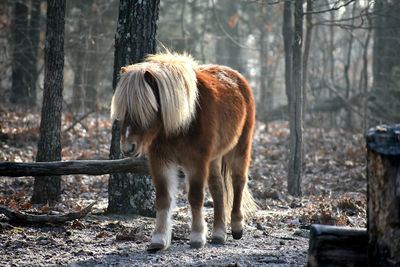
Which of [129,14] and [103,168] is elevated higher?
[129,14]

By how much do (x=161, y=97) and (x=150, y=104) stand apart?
162 millimetres

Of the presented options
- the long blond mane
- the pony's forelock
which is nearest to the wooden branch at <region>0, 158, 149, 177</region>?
the long blond mane

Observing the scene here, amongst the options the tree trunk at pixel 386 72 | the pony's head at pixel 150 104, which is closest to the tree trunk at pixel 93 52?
the tree trunk at pixel 386 72

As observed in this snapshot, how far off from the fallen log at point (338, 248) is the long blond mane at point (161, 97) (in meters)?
2.00

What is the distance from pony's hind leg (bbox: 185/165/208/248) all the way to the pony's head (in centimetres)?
54

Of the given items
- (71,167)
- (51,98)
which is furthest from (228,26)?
(71,167)

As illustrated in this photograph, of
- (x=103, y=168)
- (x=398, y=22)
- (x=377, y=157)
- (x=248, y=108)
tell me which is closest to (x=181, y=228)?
(x=103, y=168)

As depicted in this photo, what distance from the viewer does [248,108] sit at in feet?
21.2

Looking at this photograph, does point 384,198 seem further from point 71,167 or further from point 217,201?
point 71,167

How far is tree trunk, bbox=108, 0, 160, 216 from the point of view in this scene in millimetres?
6309

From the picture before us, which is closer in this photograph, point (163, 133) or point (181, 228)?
point (163, 133)

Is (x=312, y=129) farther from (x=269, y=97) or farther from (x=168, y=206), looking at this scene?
(x=168, y=206)

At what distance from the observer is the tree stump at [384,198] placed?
301 centimetres

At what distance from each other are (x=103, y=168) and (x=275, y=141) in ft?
33.7
